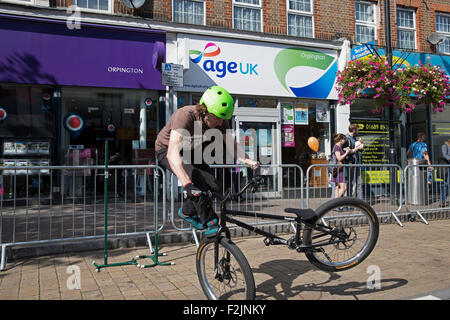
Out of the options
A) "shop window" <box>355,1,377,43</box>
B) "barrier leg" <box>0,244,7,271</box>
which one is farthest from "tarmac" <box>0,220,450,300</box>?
"shop window" <box>355,1,377,43</box>

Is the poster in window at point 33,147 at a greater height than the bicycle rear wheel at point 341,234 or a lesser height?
greater

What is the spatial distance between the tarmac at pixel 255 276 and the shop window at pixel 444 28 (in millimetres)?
11197

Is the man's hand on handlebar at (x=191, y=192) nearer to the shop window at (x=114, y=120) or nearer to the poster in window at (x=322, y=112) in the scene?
the shop window at (x=114, y=120)

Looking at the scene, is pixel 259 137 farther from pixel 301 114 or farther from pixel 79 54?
pixel 79 54

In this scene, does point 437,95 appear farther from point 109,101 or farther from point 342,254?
point 109,101

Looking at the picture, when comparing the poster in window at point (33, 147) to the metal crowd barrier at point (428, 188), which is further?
the poster in window at point (33, 147)

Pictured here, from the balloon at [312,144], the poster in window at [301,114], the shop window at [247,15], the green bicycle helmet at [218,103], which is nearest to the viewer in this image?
the green bicycle helmet at [218,103]

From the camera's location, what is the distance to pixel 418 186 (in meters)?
7.89

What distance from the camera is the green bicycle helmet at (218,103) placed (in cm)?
310

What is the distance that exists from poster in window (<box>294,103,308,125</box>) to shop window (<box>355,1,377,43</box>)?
3310 millimetres

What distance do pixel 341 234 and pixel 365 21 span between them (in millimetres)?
11407

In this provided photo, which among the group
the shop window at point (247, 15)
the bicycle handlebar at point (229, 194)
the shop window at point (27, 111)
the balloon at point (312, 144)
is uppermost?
the shop window at point (247, 15)

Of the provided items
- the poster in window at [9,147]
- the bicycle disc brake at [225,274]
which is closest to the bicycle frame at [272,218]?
the bicycle disc brake at [225,274]

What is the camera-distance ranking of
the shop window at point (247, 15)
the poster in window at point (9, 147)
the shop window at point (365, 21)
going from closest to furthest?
the poster in window at point (9, 147), the shop window at point (247, 15), the shop window at point (365, 21)
